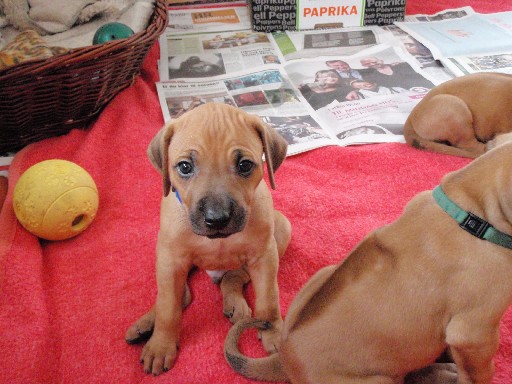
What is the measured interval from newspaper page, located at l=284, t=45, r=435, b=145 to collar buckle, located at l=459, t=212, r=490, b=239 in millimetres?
1424

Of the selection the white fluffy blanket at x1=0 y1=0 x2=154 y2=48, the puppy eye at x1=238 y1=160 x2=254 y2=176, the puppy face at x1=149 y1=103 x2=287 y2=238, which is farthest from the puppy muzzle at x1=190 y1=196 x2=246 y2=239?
the white fluffy blanket at x1=0 y1=0 x2=154 y2=48

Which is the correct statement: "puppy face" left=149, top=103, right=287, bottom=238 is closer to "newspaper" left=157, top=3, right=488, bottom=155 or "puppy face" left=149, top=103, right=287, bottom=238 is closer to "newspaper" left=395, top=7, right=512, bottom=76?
"newspaper" left=157, top=3, right=488, bottom=155

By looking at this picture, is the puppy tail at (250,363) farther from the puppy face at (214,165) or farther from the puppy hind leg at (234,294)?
the puppy face at (214,165)

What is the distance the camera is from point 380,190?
2377 mm

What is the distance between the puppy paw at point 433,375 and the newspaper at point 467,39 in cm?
206

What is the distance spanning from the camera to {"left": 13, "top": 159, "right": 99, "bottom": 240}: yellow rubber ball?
1942 millimetres

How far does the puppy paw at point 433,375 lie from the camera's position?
1.43 metres

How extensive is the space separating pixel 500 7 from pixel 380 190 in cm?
246

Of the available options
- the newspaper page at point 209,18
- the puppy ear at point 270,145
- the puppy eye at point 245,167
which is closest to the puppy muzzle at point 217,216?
the puppy eye at point 245,167

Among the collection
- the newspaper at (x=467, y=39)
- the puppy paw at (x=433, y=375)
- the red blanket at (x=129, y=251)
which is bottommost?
the red blanket at (x=129, y=251)

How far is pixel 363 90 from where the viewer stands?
3.01 meters

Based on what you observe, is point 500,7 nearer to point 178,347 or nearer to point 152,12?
point 152,12

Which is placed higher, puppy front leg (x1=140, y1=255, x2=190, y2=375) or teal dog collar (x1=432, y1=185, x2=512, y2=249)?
teal dog collar (x1=432, y1=185, x2=512, y2=249)

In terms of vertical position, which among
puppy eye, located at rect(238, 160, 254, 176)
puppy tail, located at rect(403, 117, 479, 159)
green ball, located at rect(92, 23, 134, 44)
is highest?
puppy eye, located at rect(238, 160, 254, 176)
